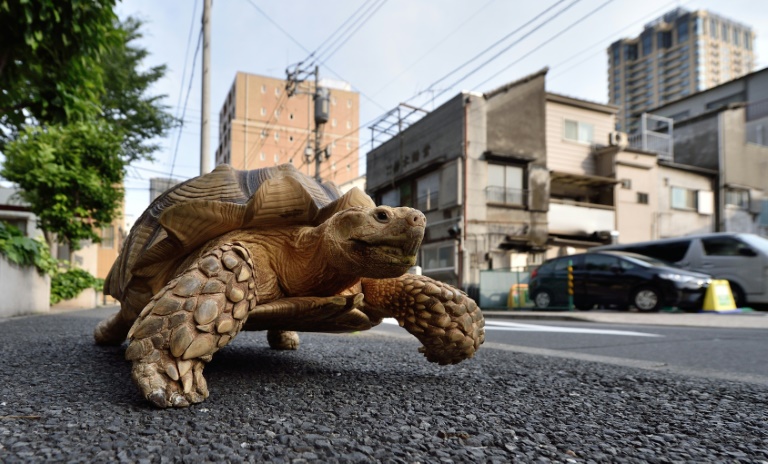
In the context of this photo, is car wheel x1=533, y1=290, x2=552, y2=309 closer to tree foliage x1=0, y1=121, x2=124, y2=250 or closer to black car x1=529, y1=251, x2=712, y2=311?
black car x1=529, y1=251, x2=712, y2=311

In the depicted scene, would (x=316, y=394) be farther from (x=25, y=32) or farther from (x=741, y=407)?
(x=25, y=32)

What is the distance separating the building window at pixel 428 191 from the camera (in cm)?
1698

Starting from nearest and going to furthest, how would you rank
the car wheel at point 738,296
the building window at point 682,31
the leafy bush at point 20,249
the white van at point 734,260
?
the leafy bush at point 20,249
the white van at point 734,260
the car wheel at point 738,296
the building window at point 682,31

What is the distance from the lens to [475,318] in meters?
2.08

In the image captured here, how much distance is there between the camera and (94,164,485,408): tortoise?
54.3 inches

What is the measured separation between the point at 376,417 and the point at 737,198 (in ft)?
73.3

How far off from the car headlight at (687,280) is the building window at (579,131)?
10.1m

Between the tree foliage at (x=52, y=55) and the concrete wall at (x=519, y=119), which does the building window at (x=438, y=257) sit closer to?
the concrete wall at (x=519, y=119)

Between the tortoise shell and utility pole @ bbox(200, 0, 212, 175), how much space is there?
20.9 feet

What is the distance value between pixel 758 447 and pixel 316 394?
119 cm

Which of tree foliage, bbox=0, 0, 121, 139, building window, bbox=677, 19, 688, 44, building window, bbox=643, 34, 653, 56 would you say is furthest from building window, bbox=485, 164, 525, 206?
building window, bbox=677, 19, 688, 44

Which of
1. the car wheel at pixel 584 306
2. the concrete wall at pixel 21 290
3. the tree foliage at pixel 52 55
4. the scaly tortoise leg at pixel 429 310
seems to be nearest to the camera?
the scaly tortoise leg at pixel 429 310

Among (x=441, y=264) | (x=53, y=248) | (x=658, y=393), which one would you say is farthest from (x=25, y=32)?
(x=441, y=264)

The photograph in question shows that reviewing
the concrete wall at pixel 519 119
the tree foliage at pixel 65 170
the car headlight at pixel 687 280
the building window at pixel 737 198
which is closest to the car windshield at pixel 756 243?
the car headlight at pixel 687 280
